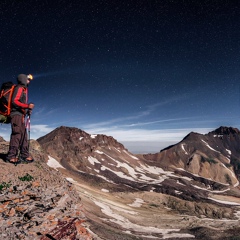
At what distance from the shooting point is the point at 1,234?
884 centimetres

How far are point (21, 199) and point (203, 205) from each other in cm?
8738

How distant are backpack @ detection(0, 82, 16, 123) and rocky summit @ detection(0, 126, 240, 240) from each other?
2.42 metres

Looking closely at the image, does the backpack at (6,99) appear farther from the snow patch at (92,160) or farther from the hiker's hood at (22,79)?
the snow patch at (92,160)

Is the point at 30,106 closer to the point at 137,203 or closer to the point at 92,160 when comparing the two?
the point at 137,203

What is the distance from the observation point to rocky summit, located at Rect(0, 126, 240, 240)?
10.1 metres

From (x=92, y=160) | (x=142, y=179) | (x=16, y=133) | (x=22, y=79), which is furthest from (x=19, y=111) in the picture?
(x=142, y=179)

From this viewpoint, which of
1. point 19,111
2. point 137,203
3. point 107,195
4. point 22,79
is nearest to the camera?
point 22,79

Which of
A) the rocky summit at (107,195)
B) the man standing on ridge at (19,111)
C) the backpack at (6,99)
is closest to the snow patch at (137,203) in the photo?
the rocky summit at (107,195)

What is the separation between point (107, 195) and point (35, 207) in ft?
232

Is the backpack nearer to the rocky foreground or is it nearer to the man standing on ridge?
the man standing on ridge

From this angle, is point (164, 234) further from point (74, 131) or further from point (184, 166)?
point (184, 166)

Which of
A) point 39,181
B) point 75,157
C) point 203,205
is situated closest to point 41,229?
point 39,181

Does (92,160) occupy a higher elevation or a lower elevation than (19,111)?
lower

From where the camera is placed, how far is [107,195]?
254 ft
